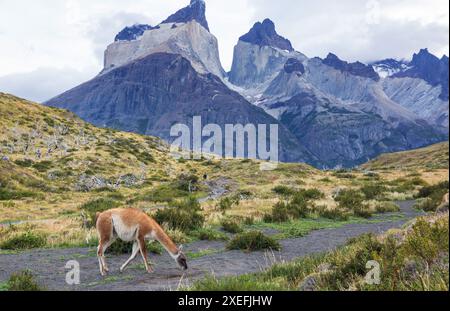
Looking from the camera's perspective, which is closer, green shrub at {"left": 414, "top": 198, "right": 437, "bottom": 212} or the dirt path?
the dirt path

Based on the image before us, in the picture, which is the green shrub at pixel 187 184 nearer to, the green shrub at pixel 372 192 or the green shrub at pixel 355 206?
the green shrub at pixel 372 192

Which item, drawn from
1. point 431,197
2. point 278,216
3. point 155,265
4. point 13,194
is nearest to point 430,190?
point 431,197

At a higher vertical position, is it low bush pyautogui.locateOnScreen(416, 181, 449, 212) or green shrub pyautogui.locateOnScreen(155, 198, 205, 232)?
low bush pyautogui.locateOnScreen(416, 181, 449, 212)

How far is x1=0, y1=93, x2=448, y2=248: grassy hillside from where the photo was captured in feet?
76.8

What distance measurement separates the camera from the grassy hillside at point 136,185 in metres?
23.4

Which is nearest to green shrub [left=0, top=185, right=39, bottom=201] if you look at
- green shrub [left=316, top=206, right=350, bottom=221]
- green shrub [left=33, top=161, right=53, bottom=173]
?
green shrub [left=33, top=161, right=53, bottom=173]

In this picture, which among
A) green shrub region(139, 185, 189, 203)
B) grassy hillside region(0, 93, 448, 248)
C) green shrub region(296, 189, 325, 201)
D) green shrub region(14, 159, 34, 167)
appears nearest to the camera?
grassy hillside region(0, 93, 448, 248)

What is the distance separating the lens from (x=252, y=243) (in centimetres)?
1590

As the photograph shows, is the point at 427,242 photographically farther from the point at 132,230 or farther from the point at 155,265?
the point at 155,265

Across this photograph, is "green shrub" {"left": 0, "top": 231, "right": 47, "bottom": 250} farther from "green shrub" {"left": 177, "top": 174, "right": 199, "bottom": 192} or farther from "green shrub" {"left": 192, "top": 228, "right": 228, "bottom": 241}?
"green shrub" {"left": 177, "top": 174, "right": 199, "bottom": 192}

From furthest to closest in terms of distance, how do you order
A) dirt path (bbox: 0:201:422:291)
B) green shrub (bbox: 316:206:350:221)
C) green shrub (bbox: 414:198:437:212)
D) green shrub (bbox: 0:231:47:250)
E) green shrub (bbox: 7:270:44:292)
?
green shrub (bbox: 414:198:437:212)
green shrub (bbox: 316:206:350:221)
green shrub (bbox: 0:231:47:250)
dirt path (bbox: 0:201:422:291)
green shrub (bbox: 7:270:44:292)

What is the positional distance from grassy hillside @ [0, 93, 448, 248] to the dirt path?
178 cm

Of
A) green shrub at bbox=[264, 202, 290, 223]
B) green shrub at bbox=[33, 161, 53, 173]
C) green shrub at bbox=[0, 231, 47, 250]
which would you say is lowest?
green shrub at bbox=[0, 231, 47, 250]
